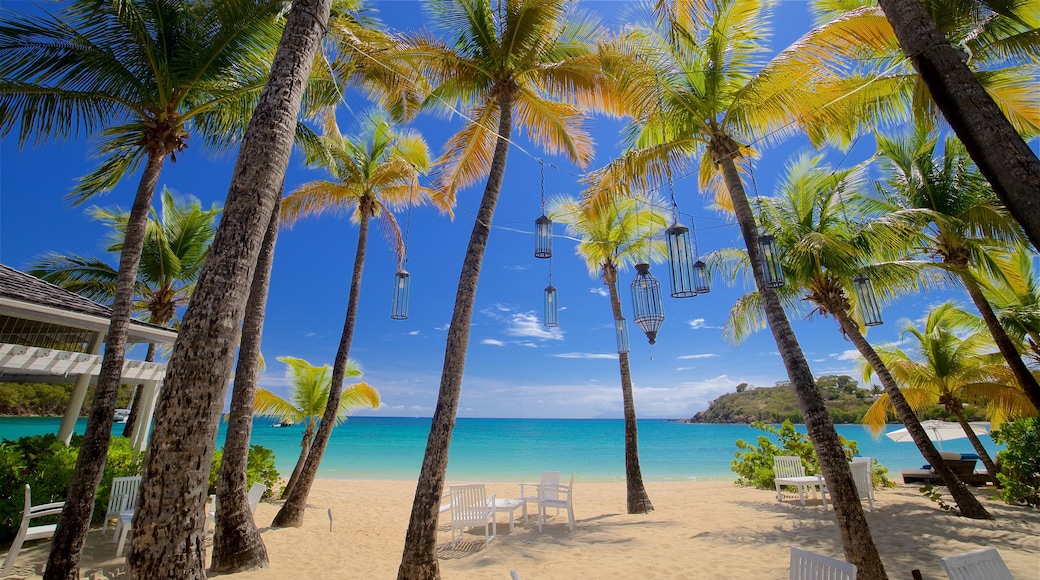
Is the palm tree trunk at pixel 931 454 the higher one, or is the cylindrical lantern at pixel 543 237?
the cylindrical lantern at pixel 543 237

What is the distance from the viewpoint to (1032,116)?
7.21 m

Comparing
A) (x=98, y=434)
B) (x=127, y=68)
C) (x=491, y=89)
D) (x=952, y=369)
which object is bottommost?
(x=98, y=434)

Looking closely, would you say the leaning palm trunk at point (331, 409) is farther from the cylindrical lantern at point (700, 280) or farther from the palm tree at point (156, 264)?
the cylindrical lantern at point (700, 280)

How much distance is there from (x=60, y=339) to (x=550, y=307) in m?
9.89

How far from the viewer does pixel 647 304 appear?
677cm

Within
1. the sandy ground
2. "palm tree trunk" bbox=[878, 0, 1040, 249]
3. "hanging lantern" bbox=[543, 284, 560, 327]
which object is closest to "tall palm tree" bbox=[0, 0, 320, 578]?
the sandy ground

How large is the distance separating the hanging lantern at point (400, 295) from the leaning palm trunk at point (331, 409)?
188 centimetres

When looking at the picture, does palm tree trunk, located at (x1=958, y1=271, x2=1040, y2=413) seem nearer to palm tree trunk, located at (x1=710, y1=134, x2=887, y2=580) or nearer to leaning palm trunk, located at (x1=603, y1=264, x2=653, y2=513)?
palm tree trunk, located at (x1=710, y1=134, x2=887, y2=580)

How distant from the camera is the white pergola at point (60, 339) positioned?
625cm

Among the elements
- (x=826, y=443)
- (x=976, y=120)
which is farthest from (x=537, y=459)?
(x=976, y=120)

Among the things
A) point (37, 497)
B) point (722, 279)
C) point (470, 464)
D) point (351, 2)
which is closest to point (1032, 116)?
point (722, 279)

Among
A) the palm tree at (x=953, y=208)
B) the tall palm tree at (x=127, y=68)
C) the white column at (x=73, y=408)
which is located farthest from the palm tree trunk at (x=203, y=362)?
the palm tree at (x=953, y=208)

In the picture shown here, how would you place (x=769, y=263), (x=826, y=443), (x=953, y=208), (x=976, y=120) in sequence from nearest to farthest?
(x=976, y=120) → (x=826, y=443) → (x=769, y=263) → (x=953, y=208)

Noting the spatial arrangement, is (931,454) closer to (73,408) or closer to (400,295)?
(400,295)
